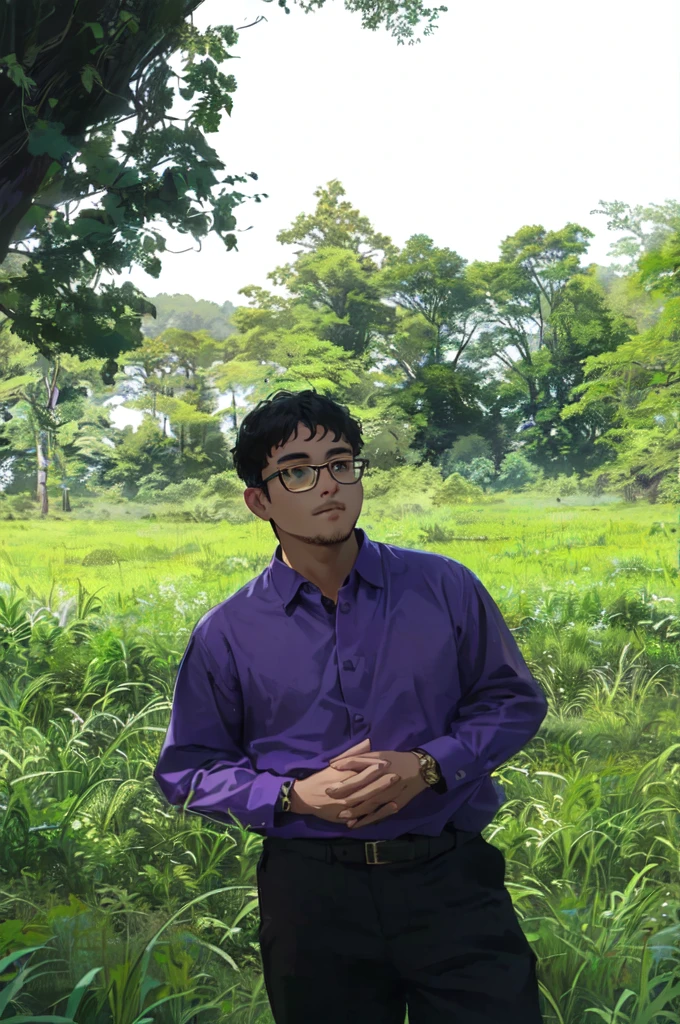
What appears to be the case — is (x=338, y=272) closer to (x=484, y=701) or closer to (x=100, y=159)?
(x=100, y=159)

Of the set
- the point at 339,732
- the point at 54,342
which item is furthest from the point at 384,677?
the point at 54,342

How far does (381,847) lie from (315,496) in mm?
A: 702

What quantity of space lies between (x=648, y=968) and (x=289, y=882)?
1.12 metres

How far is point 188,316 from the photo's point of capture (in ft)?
9.47

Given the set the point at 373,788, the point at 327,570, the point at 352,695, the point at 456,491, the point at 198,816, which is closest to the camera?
the point at 373,788

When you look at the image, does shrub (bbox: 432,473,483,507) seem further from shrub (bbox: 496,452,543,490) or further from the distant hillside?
the distant hillside

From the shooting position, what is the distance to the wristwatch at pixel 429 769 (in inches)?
67.1

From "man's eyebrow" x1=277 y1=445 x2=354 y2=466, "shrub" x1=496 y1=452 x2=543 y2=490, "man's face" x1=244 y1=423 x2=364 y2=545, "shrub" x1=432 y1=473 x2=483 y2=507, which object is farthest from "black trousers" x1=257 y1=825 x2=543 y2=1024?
"shrub" x1=496 y1=452 x2=543 y2=490

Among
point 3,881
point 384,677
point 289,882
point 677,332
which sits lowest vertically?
point 3,881

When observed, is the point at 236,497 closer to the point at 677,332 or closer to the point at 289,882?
the point at 289,882

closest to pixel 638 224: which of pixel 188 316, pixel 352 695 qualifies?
pixel 188 316

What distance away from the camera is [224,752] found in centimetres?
182

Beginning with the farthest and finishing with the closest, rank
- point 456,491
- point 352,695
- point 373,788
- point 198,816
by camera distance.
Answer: point 456,491, point 198,816, point 352,695, point 373,788

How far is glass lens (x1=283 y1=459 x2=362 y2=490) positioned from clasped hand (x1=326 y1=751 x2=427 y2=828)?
0.55m
